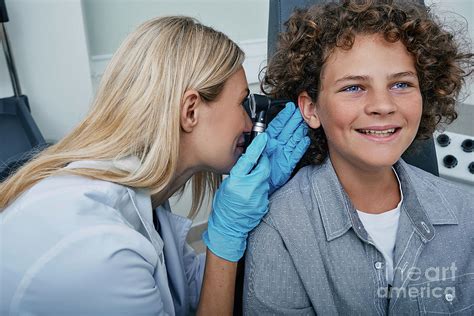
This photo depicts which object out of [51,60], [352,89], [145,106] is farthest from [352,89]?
[51,60]

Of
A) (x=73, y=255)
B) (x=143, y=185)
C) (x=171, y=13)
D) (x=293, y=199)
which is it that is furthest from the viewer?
(x=171, y=13)

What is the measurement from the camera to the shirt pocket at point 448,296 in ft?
3.27

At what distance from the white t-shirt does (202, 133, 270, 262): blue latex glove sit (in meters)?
0.27

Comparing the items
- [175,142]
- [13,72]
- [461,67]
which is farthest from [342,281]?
[13,72]

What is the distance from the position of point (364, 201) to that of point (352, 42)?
40 centimetres

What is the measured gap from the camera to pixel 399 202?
3.68 ft

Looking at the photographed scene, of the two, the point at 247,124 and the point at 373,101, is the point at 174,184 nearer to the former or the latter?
the point at 247,124

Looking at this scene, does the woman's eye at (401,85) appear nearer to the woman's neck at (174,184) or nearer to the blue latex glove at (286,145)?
the blue latex glove at (286,145)

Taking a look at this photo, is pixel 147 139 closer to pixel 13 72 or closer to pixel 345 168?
pixel 345 168

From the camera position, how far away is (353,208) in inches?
41.2

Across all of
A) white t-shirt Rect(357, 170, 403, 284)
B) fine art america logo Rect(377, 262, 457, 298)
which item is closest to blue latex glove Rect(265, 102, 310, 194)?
white t-shirt Rect(357, 170, 403, 284)

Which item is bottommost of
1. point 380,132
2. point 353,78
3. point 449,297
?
point 449,297

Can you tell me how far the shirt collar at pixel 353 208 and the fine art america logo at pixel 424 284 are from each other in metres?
0.08

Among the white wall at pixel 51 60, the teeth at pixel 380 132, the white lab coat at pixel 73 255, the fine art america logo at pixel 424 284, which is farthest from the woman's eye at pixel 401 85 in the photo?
the white wall at pixel 51 60
